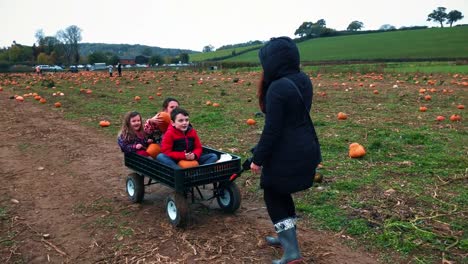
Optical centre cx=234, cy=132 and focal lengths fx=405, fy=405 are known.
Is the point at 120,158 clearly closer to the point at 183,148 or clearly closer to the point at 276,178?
the point at 183,148

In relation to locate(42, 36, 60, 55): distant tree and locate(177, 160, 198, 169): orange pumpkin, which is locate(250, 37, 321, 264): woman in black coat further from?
locate(42, 36, 60, 55): distant tree

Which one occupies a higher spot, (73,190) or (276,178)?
(276,178)

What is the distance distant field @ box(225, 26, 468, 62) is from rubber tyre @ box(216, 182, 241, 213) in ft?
169

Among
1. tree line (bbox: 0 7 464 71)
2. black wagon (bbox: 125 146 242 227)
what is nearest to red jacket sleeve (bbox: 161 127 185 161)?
black wagon (bbox: 125 146 242 227)

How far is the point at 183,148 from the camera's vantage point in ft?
17.7

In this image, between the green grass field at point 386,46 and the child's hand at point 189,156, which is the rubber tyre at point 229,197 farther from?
the green grass field at point 386,46

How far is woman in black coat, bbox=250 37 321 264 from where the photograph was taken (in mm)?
3684

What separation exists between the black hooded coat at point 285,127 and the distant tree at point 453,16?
12667 cm

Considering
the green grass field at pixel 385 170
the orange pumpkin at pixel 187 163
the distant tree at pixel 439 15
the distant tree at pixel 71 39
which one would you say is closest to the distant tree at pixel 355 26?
the distant tree at pixel 439 15

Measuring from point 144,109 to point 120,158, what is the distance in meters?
6.20

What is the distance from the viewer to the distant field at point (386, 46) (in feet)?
184

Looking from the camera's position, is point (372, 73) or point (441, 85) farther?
point (372, 73)

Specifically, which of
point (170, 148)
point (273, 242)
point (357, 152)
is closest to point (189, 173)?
point (170, 148)

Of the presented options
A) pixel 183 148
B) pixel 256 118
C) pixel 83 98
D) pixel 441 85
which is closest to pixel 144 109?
pixel 256 118
